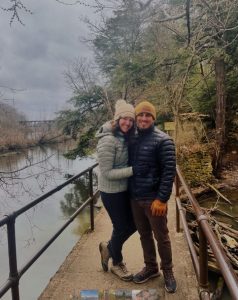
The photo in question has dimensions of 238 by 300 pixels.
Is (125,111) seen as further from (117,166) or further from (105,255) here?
(105,255)

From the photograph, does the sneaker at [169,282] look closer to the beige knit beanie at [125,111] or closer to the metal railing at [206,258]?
the metal railing at [206,258]

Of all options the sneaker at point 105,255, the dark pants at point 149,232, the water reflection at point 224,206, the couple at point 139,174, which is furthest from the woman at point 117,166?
the water reflection at point 224,206

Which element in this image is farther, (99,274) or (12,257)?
(99,274)

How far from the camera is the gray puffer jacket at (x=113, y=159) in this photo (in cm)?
348

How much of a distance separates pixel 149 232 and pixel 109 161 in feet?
2.72

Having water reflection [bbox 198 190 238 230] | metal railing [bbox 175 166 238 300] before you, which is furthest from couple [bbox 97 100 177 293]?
water reflection [bbox 198 190 238 230]

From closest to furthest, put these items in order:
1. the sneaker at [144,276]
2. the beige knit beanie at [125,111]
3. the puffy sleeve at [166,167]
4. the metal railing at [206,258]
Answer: the metal railing at [206,258], the puffy sleeve at [166,167], the beige knit beanie at [125,111], the sneaker at [144,276]

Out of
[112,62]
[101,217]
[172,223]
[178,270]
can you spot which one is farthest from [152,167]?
[112,62]

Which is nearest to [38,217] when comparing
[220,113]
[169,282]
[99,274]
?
[220,113]

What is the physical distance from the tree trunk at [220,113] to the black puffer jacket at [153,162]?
43.0 feet

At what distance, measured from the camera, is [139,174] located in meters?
3.45

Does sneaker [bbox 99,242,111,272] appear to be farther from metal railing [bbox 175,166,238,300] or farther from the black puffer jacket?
metal railing [bbox 175,166,238,300]

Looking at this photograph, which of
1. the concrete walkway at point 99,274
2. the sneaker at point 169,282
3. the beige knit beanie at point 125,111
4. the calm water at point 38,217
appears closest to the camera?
the beige knit beanie at point 125,111

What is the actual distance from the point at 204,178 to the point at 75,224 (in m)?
5.25
